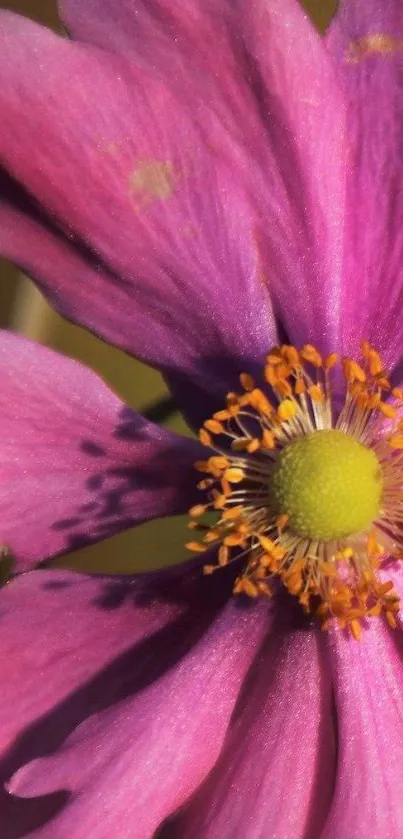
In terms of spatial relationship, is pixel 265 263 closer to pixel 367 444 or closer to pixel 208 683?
pixel 367 444

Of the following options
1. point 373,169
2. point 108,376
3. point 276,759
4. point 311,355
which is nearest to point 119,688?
point 276,759

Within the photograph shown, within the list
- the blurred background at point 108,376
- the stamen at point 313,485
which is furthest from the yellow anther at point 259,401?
the blurred background at point 108,376

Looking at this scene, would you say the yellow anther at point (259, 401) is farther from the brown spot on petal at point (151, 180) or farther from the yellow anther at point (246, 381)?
the brown spot on petal at point (151, 180)

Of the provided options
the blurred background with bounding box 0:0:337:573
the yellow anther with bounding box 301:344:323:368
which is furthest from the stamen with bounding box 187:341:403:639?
the blurred background with bounding box 0:0:337:573

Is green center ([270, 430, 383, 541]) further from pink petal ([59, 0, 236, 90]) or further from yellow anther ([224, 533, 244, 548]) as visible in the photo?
pink petal ([59, 0, 236, 90])

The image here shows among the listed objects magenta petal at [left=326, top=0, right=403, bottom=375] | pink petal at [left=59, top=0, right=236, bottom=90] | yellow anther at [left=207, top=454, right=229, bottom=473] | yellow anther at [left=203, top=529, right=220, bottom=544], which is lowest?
yellow anther at [left=203, top=529, right=220, bottom=544]
